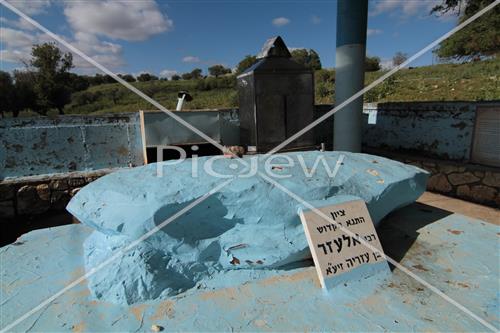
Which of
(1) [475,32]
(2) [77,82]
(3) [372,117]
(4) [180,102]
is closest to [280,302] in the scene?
(4) [180,102]

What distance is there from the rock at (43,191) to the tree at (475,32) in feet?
31.6

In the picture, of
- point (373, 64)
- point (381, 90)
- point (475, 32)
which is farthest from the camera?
point (373, 64)

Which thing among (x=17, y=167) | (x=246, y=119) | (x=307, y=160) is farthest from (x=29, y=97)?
(x=307, y=160)

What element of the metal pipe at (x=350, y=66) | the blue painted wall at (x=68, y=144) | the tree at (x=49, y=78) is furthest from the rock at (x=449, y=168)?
the tree at (x=49, y=78)

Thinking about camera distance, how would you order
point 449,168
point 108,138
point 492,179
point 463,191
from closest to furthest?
point 492,179
point 463,191
point 449,168
point 108,138

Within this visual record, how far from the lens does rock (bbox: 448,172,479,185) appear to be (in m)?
4.30

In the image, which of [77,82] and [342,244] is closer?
[342,244]

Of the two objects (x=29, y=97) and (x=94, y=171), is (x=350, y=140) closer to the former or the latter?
(x=94, y=171)

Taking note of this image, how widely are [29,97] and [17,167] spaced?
25.3 metres

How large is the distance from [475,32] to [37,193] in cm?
1040

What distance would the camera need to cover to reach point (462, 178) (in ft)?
14.5

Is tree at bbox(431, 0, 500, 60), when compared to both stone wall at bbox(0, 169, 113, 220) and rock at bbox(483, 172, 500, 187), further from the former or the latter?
stone wall at bbox(0, 169, 113, 220)

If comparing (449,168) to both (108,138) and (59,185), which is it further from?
(59,185)

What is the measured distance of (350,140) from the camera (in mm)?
4832
